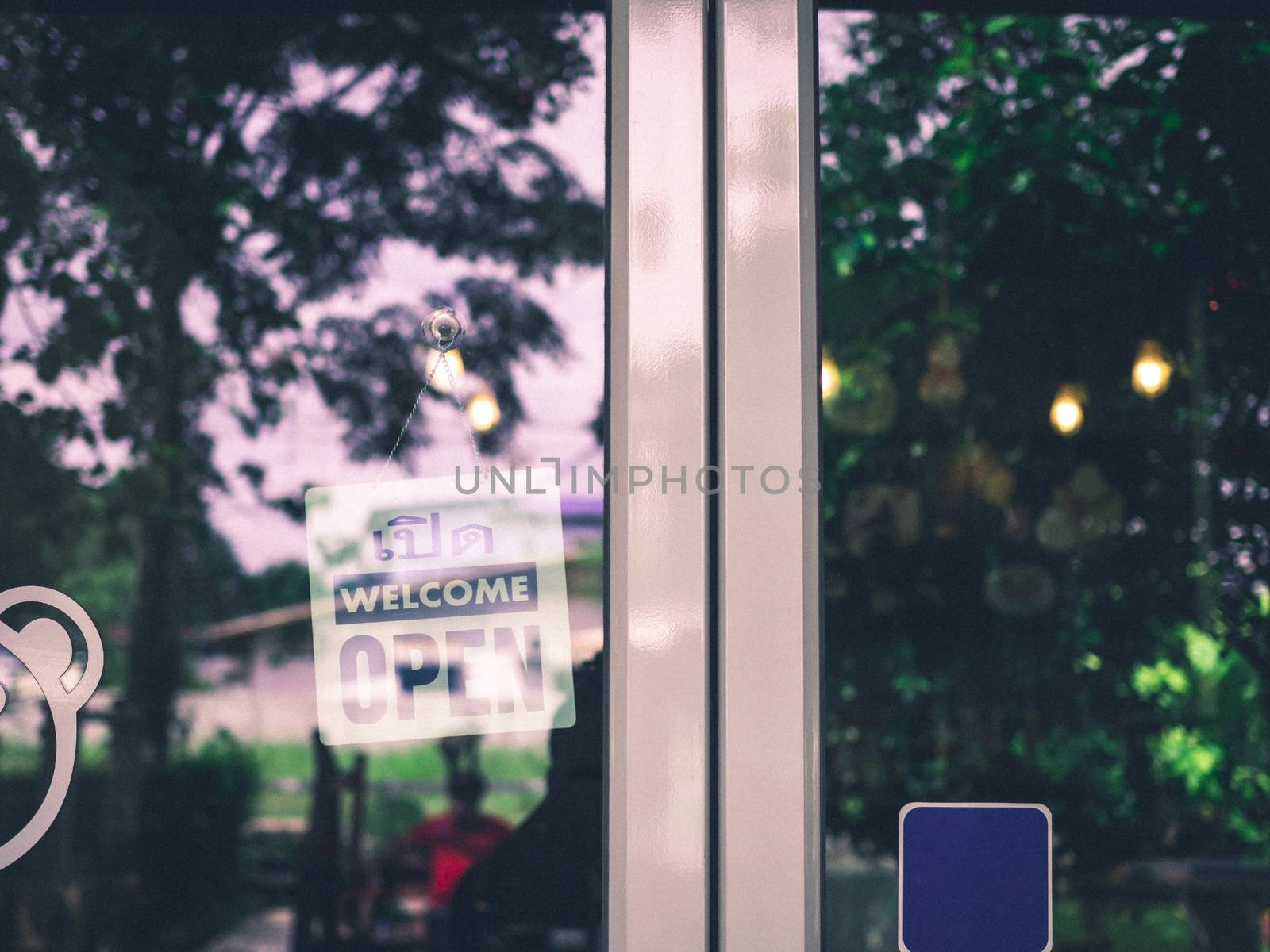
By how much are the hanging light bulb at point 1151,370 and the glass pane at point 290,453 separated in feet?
2.23

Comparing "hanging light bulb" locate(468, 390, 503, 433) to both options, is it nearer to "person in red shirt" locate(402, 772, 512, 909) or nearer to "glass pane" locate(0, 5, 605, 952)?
"glass pane" locate(0, 5, 605, 952)

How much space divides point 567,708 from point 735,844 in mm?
246

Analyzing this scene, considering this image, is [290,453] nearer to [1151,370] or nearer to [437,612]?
[437,612]

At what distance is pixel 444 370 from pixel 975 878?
2.87ft

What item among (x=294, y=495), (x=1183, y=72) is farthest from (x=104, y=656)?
(x=1183, y=72)

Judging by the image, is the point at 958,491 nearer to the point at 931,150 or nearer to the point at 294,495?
the point at 931,150

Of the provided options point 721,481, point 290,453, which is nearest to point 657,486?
point 721,481

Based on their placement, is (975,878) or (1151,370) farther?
(1151,370)

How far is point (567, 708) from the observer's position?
1242mm

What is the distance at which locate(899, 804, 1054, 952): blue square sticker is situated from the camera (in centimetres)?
122

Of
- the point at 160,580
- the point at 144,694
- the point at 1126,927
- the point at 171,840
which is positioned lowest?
the point at 1126,927

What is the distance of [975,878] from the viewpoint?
1229mm

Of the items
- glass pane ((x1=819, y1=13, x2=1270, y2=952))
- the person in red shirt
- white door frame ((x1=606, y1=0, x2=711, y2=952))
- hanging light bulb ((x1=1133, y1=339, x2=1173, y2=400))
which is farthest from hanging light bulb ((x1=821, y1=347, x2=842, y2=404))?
the person in red shirt

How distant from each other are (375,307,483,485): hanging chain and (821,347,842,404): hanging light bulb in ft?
1.41
